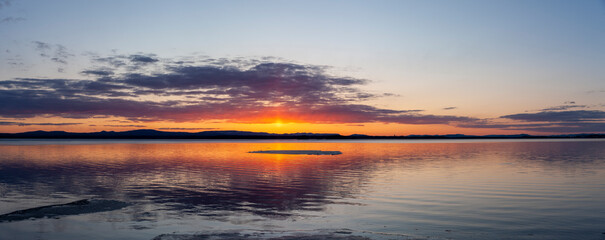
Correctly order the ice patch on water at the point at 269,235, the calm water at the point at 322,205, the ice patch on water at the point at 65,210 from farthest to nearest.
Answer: the ice patch on water at the point at 65,210
the calm water at the point at 322,205
the ice patch on water at the point at 269,235

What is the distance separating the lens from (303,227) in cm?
1623

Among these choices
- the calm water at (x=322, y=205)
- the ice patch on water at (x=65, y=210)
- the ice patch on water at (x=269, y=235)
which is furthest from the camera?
the ice patch on water at (x=65, y=210)

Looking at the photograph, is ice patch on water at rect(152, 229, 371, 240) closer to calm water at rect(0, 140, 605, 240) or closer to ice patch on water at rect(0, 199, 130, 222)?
calm water at rect(0, 140, 605, 240)

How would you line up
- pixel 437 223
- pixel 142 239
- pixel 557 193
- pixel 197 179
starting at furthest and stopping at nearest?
1. pixel 197 179
2. pixel 557 193
3. pixel 437 223
4. pixel 142 239

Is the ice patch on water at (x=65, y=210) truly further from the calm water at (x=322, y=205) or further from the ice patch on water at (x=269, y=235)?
the ice patch on water at (x=269, y=235)

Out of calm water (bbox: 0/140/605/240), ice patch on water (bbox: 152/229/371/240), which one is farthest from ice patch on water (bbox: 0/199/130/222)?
ice patch on water (bbox: 152/229/371/240)

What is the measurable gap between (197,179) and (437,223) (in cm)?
2168

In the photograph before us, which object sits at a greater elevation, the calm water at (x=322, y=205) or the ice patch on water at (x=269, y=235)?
the ice patch on water at (x=269, y=235)

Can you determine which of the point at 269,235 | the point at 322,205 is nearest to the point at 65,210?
the point at 269,235

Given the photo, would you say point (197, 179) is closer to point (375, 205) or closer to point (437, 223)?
point (375, 205)

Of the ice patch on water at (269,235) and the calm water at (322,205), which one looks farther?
the calm water at (322,205)

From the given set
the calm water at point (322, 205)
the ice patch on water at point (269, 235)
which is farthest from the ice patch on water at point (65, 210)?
the ice patch on water at point (269, 235)

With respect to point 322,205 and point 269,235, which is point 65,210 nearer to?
point 269,235

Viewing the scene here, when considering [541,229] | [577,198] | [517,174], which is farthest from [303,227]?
[517,174]
